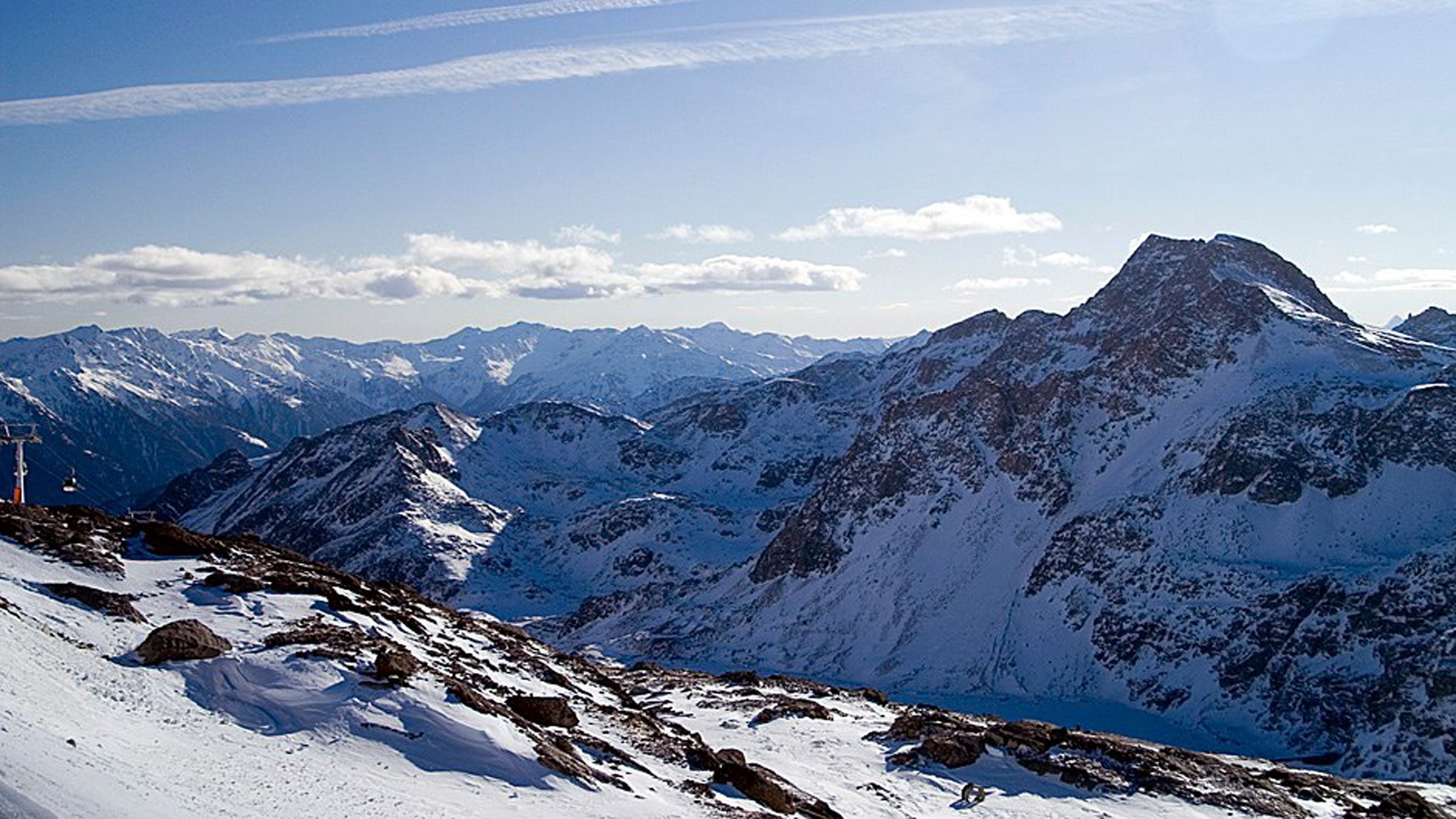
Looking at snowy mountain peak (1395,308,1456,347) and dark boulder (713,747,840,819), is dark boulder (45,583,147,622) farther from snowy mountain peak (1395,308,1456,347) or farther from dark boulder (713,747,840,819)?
snowy mountain peak (1395,308,1456,347)

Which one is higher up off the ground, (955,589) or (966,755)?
(966,755)

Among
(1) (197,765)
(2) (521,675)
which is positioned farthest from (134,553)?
(1) (197,765)

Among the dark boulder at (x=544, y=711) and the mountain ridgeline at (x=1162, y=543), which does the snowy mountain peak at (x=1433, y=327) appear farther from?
the dark boulder at (x=544, y=711)

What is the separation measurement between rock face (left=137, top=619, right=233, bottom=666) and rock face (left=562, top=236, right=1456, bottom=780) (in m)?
75.7

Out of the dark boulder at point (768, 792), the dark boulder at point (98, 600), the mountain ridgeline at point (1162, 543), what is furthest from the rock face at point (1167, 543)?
the dark boulder at point (98, 600)

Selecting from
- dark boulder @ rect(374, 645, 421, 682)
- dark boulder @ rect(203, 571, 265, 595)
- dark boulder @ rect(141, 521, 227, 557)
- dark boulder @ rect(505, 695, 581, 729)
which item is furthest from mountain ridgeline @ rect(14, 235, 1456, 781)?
dark boulder @ rect(141, 521, 227, 557)

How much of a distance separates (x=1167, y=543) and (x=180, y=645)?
102 metres

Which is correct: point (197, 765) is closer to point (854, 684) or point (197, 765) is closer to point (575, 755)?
point (575, 755)

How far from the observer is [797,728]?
50.2 metres

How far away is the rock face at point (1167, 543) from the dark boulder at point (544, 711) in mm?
64213

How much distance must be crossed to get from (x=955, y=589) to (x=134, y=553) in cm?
9656

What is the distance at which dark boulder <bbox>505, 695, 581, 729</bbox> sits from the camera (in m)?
33.1

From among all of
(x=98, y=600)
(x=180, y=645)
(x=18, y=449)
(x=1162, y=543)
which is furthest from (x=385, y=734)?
(x=1162, y=543)

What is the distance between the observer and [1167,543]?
106 m
